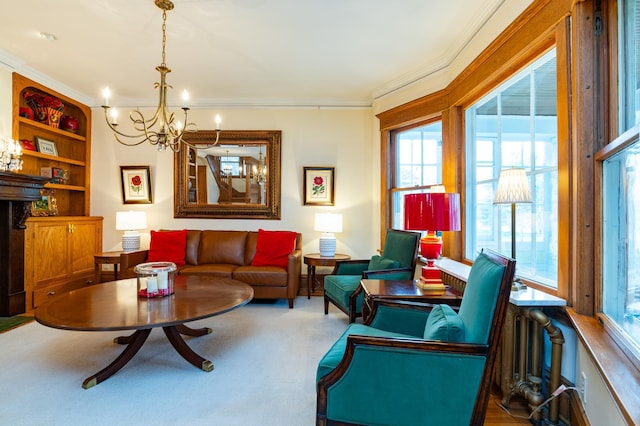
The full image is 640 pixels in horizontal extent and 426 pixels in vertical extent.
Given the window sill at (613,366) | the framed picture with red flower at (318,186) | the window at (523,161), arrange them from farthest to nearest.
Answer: the framed picture with red flower at (318,186) < the window at (523,161) < the window sill at (613,366)

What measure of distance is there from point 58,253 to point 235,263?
84.2 inches

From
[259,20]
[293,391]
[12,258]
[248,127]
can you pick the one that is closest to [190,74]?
[248,127]

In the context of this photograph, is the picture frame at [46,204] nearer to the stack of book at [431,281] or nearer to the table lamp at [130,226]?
the table lamp at [130,226]

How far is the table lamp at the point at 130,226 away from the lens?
4375mm

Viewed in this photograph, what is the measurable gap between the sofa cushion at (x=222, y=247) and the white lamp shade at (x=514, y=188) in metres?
3.32

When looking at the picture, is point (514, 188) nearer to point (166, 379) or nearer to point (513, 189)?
point (513, 189)

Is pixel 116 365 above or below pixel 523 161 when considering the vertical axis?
below

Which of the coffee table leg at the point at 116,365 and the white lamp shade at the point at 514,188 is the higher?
the white lamp shade at the point at 514,188

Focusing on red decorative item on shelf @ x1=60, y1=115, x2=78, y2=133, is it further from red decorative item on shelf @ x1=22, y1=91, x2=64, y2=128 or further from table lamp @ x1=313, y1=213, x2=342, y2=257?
table lamp @ x1=313, y1=213, x2=342, y2=257

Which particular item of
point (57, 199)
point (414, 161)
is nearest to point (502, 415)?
point (414, 161)

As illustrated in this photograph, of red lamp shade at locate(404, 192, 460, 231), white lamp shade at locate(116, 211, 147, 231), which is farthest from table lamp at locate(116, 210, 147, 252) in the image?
red lamp shade at locate(404, 192, 460, 231)

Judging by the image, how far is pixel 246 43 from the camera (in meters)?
3.12

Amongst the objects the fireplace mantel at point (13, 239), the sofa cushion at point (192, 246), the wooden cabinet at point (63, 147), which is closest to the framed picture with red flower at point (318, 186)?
the sofa cushion at point (192, 246)

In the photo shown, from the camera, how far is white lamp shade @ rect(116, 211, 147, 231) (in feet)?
14.3
